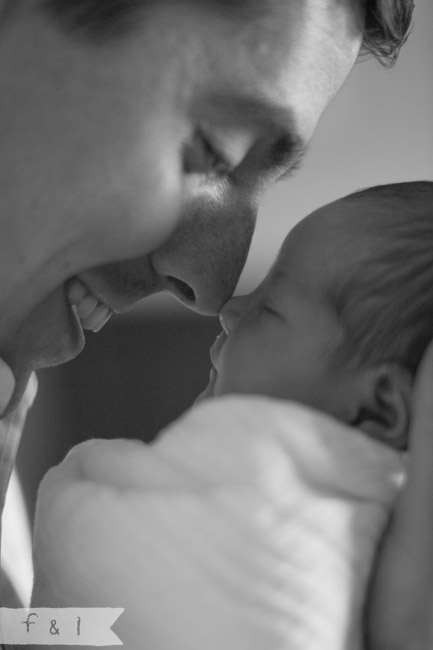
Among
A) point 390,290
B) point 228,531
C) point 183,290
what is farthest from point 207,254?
point 228,531

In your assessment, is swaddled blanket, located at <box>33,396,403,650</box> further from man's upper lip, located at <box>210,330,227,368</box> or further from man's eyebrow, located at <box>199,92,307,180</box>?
man's eyebrow, located at <box>199,92,307,180</box>

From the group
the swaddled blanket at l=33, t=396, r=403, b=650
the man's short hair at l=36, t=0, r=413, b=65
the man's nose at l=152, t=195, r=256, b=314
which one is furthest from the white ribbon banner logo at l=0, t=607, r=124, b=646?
the man's short hair at l=36, t=0, r=413, b=65

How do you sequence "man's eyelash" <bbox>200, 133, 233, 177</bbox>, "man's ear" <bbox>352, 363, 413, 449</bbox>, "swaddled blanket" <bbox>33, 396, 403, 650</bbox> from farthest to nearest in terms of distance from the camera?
"man's eyelash" <bbox>200, 133, 233, 177</bbox>
"man's ear" <bbox>352, 363, 413, 449</bbox>
"swaddled blanket" <bbox>33, 396, 403, 650</bbox>

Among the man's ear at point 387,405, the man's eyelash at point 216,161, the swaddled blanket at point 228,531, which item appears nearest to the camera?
the swaddled blanket at point 228,531

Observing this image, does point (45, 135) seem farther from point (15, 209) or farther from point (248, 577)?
point (248, 577)

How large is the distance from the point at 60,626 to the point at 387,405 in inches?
10.1

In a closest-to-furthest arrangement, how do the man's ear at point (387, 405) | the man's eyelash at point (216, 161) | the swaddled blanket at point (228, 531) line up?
the swaddled blanket at point (228, 531) < the man's ear at point (387, 405) < the man's eyelash at point (216, 161)

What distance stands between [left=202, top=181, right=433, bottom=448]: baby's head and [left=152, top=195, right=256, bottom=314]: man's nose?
55mm

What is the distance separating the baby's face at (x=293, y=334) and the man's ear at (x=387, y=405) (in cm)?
1

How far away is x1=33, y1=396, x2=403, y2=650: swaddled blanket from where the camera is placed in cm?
50

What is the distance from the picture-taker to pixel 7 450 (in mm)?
818

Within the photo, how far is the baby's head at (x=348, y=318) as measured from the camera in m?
0.62

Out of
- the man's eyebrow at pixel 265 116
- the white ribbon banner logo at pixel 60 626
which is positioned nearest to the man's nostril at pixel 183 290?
the man's eyebrow at pixel 265 116

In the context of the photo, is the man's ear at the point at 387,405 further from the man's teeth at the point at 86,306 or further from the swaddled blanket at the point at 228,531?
the man's teeth at the point at 86,306
